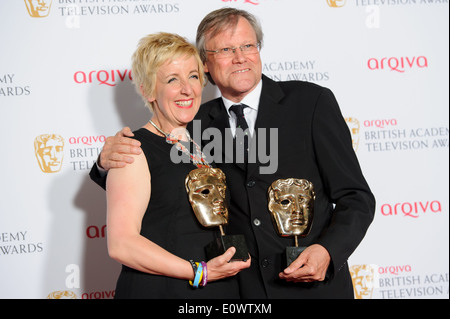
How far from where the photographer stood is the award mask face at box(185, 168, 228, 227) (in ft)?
5.91

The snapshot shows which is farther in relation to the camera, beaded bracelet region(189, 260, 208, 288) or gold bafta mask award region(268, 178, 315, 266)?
gold bafta mask award region(268, 178, 315, 266)

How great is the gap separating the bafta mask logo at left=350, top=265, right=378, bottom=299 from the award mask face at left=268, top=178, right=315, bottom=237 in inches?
52.5

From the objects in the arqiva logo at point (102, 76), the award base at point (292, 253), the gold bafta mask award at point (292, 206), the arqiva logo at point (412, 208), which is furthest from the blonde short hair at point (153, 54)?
the arqiva logo at point (412, 208)

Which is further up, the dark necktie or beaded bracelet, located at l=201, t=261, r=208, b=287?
the dark necktie

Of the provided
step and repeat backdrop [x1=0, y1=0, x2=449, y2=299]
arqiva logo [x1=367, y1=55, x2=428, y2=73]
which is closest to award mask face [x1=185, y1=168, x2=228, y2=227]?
step and repeat backdrop [x1=0, y1=0, x2=449, y2=299]

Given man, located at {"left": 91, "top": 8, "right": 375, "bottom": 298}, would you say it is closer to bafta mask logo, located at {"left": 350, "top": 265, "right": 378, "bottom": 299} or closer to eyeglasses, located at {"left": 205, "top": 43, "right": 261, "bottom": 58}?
eyeglasses, located at {"left": 205, "top": 43, "right": 261, "bottom": 58}

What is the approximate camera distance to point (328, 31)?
3.03m

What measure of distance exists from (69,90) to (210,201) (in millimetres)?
1498

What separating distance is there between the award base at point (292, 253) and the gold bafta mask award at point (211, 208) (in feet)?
0.49

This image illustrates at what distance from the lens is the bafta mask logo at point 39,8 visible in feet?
9.47

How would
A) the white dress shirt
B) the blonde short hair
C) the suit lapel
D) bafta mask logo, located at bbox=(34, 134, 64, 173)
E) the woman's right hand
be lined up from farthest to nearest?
bafta mask logo, located at bbox=(34, 134, 64, 173)
the white dress shirt
the suit lapel
the blonde short hair
the woman's right hand

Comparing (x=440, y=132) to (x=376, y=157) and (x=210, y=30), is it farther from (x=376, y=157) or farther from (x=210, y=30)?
(x=210, y=30)

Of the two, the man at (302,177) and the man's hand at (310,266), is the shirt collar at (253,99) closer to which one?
the man at (302,177)

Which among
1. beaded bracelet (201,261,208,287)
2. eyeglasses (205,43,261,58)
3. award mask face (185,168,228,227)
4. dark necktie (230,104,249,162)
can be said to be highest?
eyeglasses (205,43,261,58)
